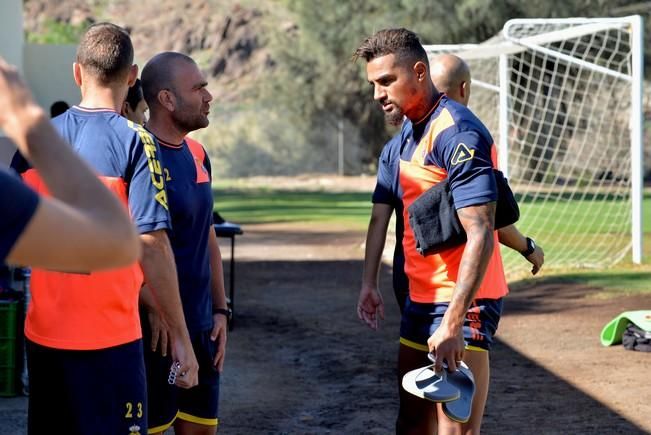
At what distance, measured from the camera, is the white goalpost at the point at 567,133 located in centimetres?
1527

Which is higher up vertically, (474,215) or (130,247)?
(130,247)

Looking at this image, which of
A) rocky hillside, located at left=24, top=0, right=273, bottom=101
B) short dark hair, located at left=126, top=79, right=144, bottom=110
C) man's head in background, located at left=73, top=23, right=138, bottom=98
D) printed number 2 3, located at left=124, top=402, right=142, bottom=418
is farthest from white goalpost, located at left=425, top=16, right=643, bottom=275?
rocky hillside, located at left=24, top=0, right=273, bottom=101

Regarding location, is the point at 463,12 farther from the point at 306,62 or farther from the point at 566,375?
the point at 566,375

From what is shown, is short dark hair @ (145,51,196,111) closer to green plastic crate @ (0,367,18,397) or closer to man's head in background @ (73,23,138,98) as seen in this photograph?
man's head in background @ (73,23,138,98)

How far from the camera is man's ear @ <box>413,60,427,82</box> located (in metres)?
4.69

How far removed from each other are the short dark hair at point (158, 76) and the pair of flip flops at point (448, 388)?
1479mm

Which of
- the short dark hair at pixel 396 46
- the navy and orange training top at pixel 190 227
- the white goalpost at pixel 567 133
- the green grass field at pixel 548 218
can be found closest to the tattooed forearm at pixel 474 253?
the short dark hair at pixel 396 46

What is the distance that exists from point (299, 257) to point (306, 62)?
98.1ft

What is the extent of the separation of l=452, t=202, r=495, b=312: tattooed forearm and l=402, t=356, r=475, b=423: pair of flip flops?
10.4 inches

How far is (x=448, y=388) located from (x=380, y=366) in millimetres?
4889

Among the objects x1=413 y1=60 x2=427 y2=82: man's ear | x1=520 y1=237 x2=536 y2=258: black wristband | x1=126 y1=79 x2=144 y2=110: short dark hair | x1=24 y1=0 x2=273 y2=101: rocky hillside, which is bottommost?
x1=24 y1=0 x2=273 y2=101: rocky hillside

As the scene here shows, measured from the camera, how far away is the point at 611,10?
36.9 meters

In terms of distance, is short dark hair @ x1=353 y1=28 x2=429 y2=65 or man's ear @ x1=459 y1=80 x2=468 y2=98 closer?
short dark hair @ x1=353 y1=28 x2=429 y2=65

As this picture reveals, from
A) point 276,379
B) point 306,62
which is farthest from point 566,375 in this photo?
point 306,62
